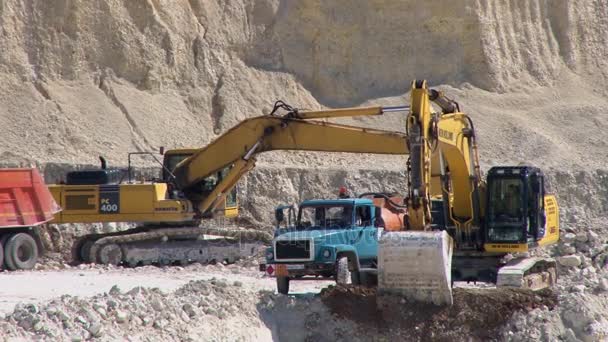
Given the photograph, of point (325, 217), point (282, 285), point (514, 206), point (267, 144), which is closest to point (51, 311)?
point (282, 285)

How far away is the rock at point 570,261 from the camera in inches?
894

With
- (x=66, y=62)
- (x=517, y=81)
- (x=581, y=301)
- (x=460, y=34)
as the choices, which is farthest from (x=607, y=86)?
(x=581, y=301)

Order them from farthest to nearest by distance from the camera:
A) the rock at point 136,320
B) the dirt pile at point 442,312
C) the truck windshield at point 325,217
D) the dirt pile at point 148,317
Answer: the truck windshield at point 325,217
the dirt pile at point 442,312
the rock at point 136,320
the dirt pile at point 148,317

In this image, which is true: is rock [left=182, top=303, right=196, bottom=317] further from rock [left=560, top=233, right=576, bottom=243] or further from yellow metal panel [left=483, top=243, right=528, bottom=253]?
rock [left=560, top=233, right=576, bottom=243]

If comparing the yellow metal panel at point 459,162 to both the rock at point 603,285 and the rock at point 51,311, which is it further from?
the rock at point 51,311

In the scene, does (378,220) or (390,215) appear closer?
(378,220)

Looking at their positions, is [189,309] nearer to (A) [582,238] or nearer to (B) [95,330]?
(B) [95,330]

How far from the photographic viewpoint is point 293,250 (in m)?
19.4

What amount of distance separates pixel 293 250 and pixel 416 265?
313 cm

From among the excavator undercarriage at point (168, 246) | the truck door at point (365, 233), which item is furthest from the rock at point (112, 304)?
the excavator undercarriage at point (168, 246)

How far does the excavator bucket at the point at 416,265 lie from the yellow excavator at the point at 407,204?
1 centimetres

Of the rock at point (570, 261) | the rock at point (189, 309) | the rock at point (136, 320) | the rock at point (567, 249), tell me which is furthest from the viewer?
the rock at point (567, 249)

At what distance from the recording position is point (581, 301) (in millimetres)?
17625

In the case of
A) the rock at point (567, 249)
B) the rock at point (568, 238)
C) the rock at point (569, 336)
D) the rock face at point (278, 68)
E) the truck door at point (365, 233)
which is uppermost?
the rock face at point (278, 68)
